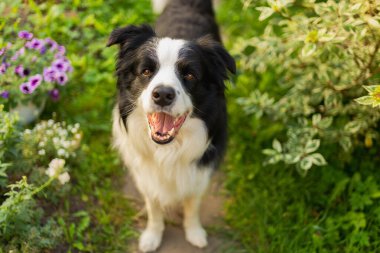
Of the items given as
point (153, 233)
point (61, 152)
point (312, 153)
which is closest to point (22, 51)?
point (61, 152)

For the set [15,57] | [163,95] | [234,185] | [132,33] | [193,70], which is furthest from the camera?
[234,185]

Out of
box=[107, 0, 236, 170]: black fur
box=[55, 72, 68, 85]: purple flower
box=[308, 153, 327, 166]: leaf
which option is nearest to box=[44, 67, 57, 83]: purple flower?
box=[55, 72, 68, 85]: purple flower

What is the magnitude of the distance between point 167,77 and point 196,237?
1261 millimetres

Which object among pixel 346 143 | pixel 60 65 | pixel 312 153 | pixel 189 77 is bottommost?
pixel 312 153

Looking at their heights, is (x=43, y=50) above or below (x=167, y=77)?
below

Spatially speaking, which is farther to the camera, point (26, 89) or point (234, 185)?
point (234, 185)

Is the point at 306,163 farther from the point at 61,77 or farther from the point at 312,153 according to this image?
the point at 61,77

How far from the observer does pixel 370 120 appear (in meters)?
2.74

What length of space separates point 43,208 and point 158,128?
3.71ft

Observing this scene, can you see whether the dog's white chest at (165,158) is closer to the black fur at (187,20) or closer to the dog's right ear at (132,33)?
the dog's right ear at (132,33)

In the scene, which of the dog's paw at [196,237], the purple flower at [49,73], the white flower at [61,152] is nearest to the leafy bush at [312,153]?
the dog's paw at [196,237]

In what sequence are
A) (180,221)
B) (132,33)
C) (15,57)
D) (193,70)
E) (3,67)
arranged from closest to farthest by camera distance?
(193,70) < (132,33) < (3,67) < (15,57) < (180,221)

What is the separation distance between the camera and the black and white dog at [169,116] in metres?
2.17

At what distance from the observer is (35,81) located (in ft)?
9.14
